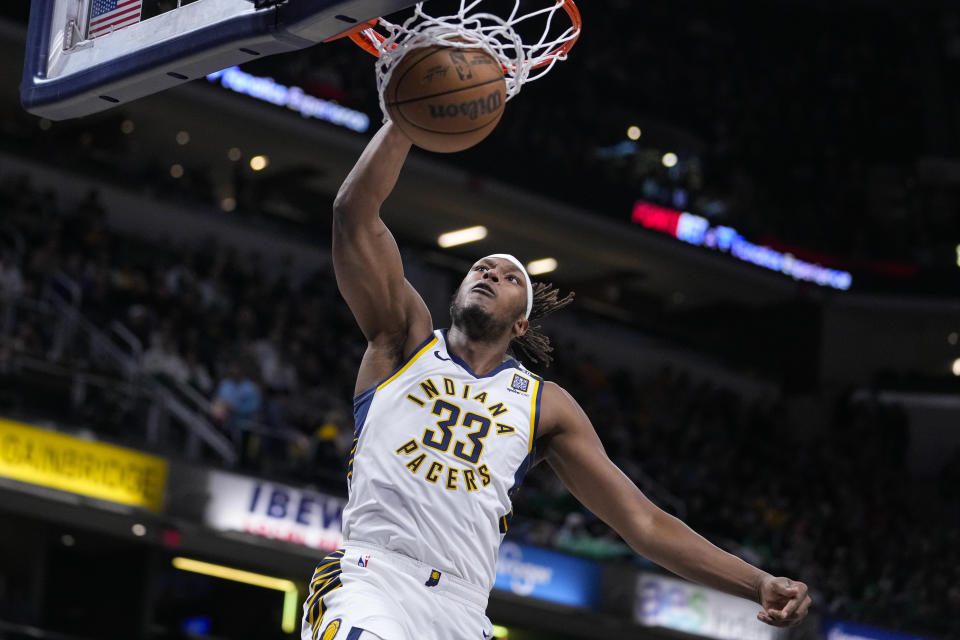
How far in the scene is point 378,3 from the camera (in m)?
3.72

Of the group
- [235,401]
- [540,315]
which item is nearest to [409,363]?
[540,315]

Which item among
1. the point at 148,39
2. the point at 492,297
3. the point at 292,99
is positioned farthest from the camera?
the point at 292,99

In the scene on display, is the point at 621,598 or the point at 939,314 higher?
the point at 939,314

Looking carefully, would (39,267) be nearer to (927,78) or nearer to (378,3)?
(378,3)

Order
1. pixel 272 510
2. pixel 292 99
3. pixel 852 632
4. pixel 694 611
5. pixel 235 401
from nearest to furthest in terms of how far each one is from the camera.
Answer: pixel 272 510, pixel 235 401, pixel 694 611, pixel 852 632, pixel 292 99

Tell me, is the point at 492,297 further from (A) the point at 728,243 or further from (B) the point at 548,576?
(A) the point at 728,243

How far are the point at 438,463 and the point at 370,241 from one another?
0.71m

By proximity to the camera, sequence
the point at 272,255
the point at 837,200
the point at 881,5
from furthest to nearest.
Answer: the point at 881,5, the point at 837,200, the point at 272,255

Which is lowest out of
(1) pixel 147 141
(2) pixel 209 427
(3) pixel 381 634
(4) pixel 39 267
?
(3) pixel 381 634

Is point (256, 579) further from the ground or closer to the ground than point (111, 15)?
closer to the ground

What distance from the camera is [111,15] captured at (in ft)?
15.7

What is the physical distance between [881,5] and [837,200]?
5108 mm

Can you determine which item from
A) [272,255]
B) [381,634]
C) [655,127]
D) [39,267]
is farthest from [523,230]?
[381,634]

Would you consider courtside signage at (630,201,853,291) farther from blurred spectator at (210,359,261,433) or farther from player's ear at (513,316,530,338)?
player's ear at (513,316,530,338)
